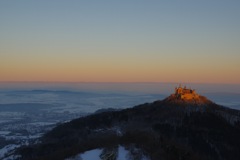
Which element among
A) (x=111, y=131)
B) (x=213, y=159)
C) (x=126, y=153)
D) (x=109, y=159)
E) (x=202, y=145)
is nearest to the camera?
(x=109, y=159)

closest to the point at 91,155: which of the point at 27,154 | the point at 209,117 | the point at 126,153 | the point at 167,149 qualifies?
the point at 126,153

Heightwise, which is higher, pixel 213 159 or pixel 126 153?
pixel 126 153

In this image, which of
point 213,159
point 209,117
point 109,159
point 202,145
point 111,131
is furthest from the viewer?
point 209,117

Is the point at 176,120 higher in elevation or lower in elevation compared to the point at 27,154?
higher

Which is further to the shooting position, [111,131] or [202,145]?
[111,131]

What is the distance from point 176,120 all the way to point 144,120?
15283 mm

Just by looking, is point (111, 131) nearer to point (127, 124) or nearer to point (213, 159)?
point (127, 124)

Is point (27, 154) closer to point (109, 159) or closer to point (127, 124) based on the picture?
point (127, 124)

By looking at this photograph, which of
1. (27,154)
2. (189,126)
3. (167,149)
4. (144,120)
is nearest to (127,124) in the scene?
(144,120)

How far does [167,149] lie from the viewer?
3748 inches

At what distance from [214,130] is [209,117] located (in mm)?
14151

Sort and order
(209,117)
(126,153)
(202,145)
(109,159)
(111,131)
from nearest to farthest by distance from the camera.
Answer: (109,159), (126,153), (202,145), (111,131), (209,117)

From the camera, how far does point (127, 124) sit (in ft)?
639

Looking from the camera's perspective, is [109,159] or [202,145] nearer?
[109,159]
